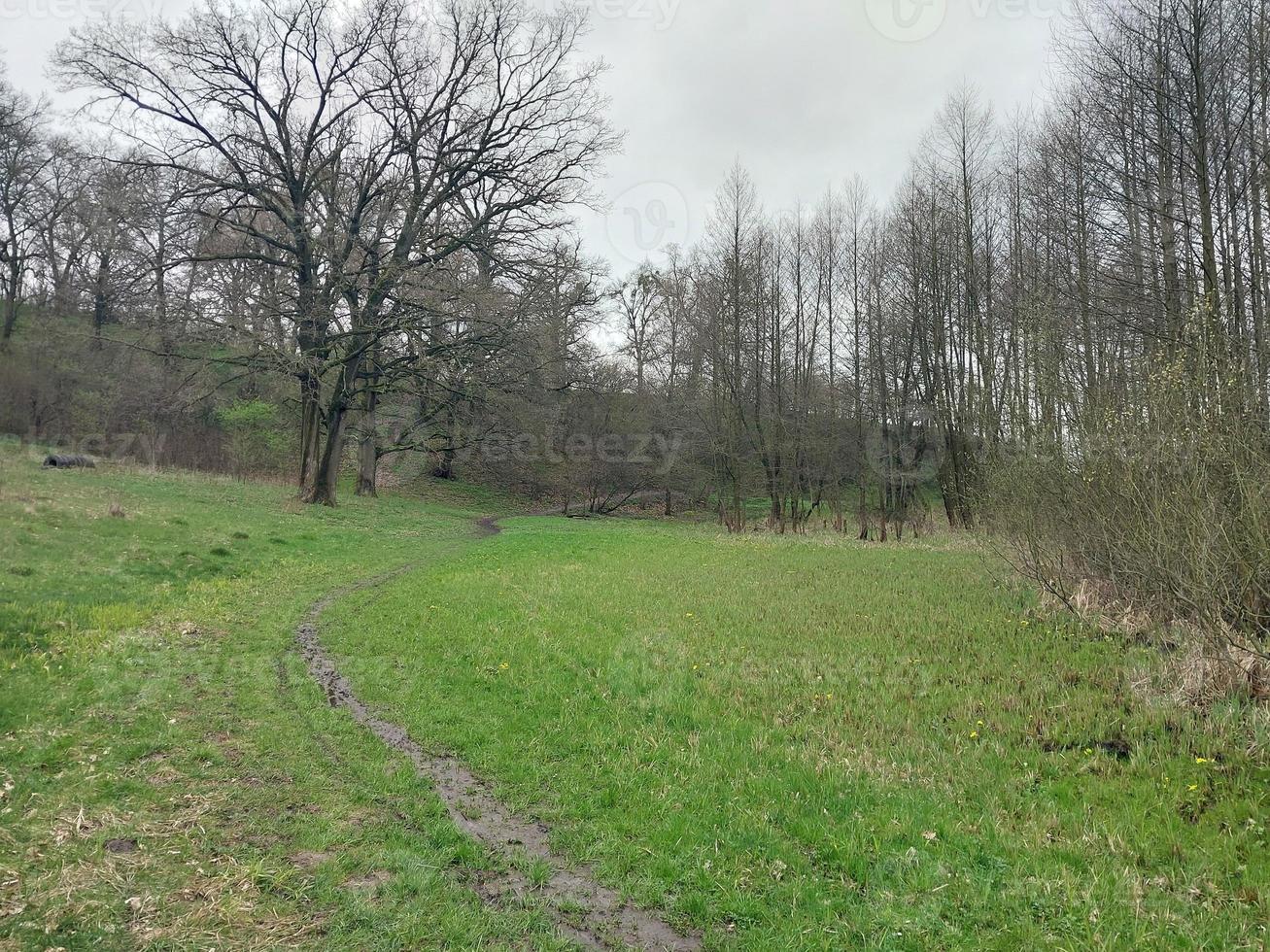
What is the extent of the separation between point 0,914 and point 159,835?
2.82ft

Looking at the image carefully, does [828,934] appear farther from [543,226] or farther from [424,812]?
[543,226]

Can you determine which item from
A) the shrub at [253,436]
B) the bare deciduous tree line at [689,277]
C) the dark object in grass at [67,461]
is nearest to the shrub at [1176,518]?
the bare deciduous tree line at [689,277]

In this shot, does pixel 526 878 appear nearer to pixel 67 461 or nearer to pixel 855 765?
pixel 855 765

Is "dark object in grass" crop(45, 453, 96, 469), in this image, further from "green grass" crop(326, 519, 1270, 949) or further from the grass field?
"green grass" crop(326, 519, 1270, 949)

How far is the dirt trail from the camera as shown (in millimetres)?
3377

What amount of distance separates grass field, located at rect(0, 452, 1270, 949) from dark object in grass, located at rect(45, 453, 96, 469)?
13389 millimetres

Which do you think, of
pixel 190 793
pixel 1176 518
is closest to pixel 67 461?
pixel 190 793

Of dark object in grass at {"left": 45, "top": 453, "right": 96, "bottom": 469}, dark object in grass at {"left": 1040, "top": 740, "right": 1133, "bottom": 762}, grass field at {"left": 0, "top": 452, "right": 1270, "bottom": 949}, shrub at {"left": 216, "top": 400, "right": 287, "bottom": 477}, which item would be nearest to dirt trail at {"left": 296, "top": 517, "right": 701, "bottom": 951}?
grass field at {"left": 0, "top": 452, "right": 1270, "bottom": 949}

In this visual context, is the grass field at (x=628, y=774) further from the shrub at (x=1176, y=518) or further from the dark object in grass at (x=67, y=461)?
the dark object in grass at (x=67, y=461)

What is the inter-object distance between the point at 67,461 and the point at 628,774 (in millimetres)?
23275

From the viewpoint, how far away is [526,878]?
150 inches

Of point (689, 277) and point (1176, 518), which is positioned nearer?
point (1176, 518)

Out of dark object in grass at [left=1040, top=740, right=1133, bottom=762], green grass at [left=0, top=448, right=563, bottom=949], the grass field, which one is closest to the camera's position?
green grass at [left=0, top=448, right=563, bottom=949]

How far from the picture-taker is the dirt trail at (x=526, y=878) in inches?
133
